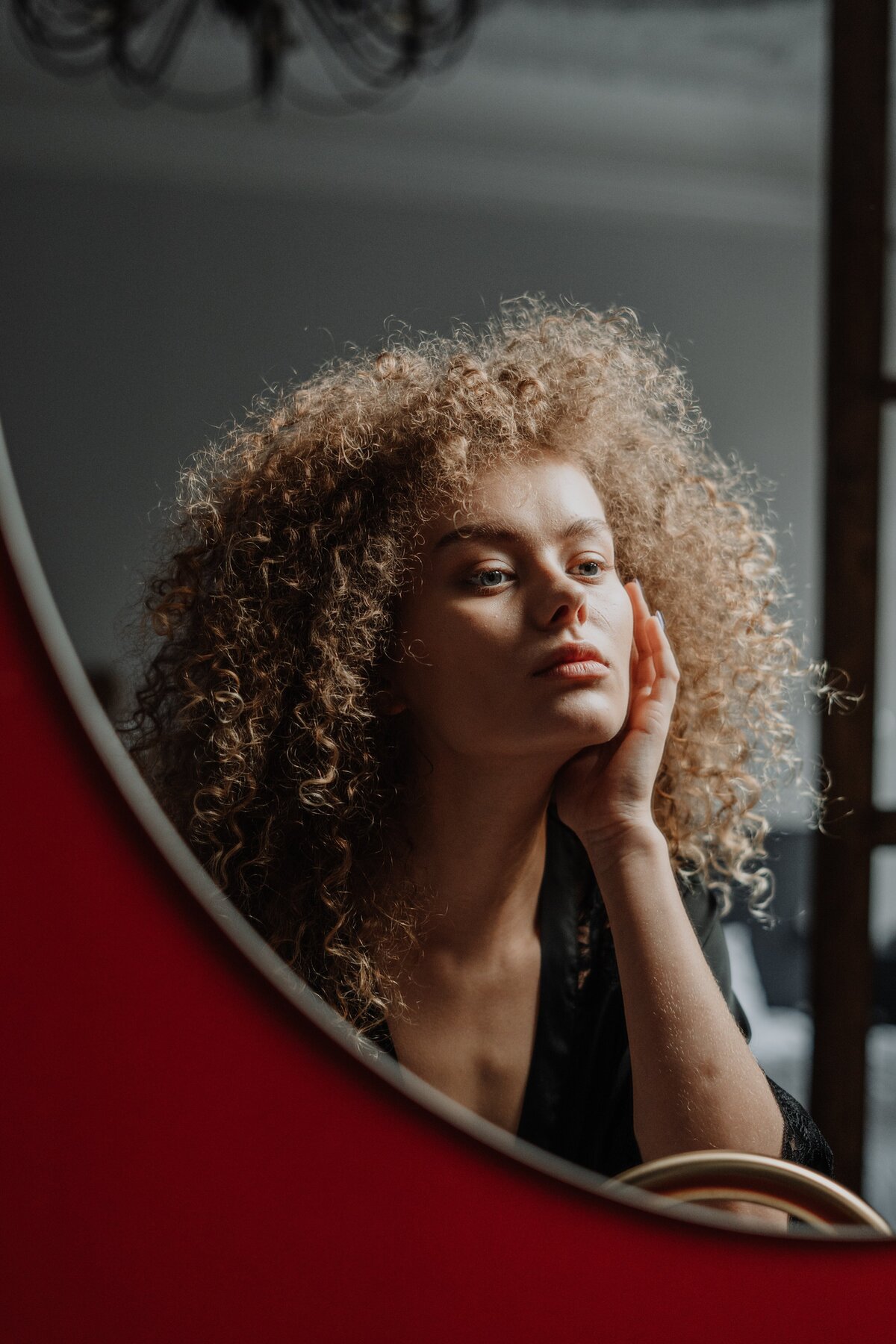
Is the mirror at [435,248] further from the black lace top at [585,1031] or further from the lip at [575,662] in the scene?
the lip at [575,662]

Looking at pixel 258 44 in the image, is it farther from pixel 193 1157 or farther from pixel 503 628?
pixel 193 1157

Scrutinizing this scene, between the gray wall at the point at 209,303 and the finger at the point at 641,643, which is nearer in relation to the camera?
the gray wall at the point at 209,303

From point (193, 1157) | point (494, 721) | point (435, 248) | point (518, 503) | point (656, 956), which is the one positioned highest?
point (435, 248)

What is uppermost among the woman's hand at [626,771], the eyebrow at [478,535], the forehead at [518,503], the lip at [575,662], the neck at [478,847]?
the forehead at [518,503]

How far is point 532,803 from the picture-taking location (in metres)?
0.51

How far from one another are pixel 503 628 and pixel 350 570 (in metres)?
0.08

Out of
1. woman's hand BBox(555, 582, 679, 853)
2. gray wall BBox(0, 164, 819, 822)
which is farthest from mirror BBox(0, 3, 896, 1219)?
woman's hand BBox(555, 582, 679, 853)

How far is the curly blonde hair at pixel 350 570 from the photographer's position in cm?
45

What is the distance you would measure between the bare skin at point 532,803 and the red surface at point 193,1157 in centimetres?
5

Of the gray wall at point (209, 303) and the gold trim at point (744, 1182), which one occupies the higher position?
the gray wall at point (209, 303)

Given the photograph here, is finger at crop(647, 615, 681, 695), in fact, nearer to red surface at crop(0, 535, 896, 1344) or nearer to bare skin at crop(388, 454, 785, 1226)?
bare skin at crop(388, 454, 785, 1226)

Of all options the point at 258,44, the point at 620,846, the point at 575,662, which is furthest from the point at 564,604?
the point at 258,44

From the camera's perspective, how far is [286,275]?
0.45m

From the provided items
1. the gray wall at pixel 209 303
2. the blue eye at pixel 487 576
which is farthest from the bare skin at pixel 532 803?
the gray wall at pixel 209 303
